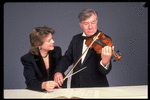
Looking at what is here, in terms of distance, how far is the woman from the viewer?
1.38 metres

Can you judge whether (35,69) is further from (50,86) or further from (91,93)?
(91,93)

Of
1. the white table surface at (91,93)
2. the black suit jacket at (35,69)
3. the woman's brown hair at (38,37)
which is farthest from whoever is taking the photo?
the woman's brown hair at (38,37)

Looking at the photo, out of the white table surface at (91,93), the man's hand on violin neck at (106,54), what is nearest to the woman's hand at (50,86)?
the white table surface at (91,93)

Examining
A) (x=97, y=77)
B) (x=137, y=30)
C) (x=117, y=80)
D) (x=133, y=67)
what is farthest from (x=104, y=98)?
(x=137, y=30)

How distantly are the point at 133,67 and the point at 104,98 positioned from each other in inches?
37.0

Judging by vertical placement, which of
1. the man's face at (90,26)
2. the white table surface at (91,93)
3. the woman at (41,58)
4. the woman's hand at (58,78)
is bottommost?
the white table surface at (91,93)

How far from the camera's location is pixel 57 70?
55.6 inches

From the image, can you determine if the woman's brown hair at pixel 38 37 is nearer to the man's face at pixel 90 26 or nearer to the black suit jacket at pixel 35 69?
the black suit jacket at pixel 35 69

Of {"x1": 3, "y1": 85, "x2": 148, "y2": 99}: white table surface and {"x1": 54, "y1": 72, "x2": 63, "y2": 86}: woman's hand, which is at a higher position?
{"x1": 54, "y1": 72, "x2": 63, "y2": 86}: woman's hand

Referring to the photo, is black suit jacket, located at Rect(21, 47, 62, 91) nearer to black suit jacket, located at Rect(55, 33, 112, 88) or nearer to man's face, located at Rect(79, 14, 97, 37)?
black suit jacket, located at Rect(55, 33, 112, 88)

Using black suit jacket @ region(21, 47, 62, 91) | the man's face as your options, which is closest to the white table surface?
black suit jacket @ region(21, 47, 62, 91)

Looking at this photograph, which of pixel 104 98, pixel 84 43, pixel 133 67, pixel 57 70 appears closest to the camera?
pixel 104 98

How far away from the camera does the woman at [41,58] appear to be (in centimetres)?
138

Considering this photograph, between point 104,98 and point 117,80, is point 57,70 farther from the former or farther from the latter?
point 117,80
